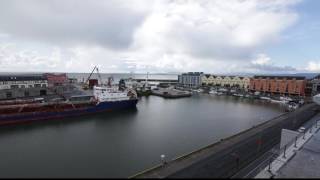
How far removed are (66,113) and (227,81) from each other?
50.9m

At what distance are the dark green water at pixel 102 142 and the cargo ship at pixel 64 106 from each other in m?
1.13

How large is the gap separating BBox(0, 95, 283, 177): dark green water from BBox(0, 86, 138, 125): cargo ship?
1.13 metres

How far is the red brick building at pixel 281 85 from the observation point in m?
45.0


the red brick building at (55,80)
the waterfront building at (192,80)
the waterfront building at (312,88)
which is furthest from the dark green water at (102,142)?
the waterfront building at (192,80)

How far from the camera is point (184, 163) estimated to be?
10.3m

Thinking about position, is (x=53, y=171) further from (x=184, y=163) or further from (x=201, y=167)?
(x=201, y=167)

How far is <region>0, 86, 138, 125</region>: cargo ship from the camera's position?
70.3 feet

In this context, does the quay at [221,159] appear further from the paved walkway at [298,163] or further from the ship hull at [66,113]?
the ship hull at [66,113]

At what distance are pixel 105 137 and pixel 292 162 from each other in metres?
12.8

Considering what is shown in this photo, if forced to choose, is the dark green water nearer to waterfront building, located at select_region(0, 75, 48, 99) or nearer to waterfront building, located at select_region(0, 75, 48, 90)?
waterfront building, located at select_region(0, 75, 48, 99)

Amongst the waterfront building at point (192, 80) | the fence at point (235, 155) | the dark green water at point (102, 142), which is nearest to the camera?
the fence at point (235, 155)

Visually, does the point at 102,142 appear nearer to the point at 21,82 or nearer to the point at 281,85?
the point at 21,82

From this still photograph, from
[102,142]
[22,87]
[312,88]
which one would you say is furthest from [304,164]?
[312,88]

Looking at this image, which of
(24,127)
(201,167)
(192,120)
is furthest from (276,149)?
(24,127)
